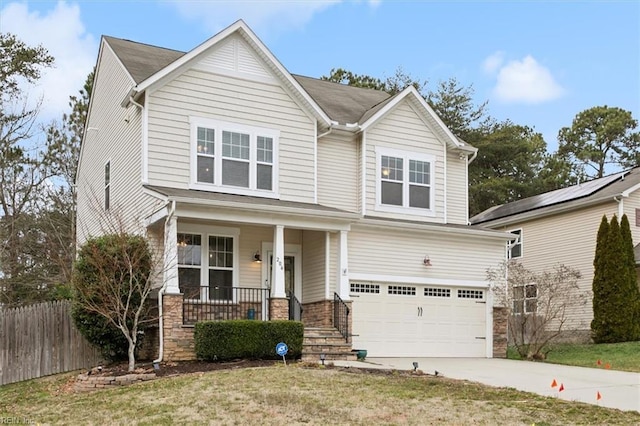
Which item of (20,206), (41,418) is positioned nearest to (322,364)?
(41,418)

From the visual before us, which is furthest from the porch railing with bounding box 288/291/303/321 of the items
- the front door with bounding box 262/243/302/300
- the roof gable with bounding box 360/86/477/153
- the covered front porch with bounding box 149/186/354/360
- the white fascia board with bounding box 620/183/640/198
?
the white fascia board with bounding box 620/183/640/198

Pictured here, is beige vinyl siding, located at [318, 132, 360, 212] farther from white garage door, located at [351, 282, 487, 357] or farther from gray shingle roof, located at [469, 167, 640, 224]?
gray shingle roof, located at [469, 167, 640, 224]

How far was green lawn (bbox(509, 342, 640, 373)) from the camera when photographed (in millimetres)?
18500

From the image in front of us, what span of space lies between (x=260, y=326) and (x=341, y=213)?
3837mm

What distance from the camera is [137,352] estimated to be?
1742 centimetres

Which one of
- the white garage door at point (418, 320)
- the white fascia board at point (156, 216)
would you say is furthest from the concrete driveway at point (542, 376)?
the white fascia board at point (156, 216)

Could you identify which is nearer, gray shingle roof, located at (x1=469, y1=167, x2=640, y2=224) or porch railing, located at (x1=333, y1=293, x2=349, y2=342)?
porch railing, located at (x1=333, y1=293, x2=349, y2=342)

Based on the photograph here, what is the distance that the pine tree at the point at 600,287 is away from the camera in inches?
950

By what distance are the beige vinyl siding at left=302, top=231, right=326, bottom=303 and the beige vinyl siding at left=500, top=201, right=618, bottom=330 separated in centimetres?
1009

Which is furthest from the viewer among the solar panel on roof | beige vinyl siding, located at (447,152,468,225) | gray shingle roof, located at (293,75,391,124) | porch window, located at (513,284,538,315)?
the solar panel on roof

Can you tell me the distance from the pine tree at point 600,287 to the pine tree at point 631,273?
1.93 ft

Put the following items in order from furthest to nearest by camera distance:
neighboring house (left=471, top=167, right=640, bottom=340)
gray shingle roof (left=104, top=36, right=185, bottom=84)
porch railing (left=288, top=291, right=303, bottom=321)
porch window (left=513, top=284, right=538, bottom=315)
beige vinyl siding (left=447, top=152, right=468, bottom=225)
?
1. neighboring house (left=471, top=167, right=640, bottom=340)
2. beige vinyl siding (left=447, top=152, right=468, bottom=225)
3. porch window (left=513, top=284, right=538, bottom=315)
4. gray shingle roof (left=104, top=36, right=185, bottom=84)
5. porch railing (left=288, top=291, right=303, bottom=321)

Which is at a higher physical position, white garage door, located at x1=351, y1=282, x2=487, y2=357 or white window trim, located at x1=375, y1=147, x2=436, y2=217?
white window trim, located at x1=375, y1=147, x2=436, y2=217

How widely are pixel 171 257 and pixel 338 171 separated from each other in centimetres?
636
